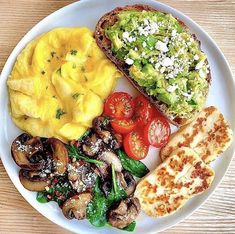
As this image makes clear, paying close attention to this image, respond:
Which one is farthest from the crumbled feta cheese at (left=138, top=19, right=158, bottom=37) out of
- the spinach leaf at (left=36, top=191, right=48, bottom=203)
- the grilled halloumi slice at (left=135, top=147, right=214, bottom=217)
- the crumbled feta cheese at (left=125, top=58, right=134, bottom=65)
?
the spinach leaf at (left=36, top=191, right=48, bottom=203)

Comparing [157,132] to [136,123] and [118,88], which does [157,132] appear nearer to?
[136,123]

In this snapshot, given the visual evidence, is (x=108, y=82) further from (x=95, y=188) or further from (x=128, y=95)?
(x=95, y=188)

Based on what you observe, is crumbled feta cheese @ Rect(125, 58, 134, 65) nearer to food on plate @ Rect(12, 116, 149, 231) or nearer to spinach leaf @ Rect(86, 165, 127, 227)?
food on plate @ Rect(12, 116, 149, 231)

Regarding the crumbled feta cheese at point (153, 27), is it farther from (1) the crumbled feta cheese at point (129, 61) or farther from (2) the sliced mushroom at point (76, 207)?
(2) the sliced mushroom at point (76, 207)

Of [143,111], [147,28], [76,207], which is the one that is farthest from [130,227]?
[147,28]

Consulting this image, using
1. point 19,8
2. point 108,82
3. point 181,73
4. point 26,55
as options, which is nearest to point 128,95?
point 108,82

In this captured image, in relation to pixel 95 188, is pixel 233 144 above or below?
above
